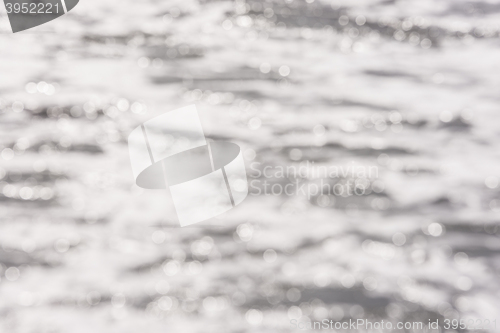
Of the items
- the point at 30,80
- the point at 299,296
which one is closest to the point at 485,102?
the point at 299,296

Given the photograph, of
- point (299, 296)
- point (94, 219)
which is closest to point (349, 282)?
point (299, 296)

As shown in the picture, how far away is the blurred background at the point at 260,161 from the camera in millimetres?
165

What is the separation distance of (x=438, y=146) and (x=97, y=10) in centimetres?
20

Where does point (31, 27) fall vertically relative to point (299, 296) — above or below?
above

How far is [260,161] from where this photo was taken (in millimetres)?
175

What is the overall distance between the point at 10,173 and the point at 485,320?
244 mm

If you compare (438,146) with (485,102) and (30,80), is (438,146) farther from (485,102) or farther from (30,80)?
(30,80)

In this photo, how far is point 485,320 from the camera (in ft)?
0.54

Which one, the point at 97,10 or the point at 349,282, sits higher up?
the point at 97,10

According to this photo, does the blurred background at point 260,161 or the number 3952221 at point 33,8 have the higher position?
the number 3952221 at point 33,8

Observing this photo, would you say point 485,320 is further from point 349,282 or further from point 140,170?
point 140,170

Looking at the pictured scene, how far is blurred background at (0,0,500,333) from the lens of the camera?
0.16 m

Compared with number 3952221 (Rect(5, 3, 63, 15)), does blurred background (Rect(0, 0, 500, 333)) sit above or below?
below

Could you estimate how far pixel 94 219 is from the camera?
0.56 feet
